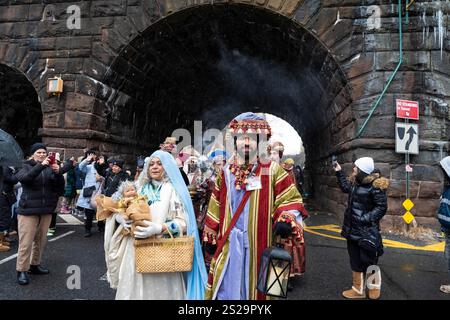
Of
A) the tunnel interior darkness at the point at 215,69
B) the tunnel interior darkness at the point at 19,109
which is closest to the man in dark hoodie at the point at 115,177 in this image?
the tunnel interior darkness at the point at 215,69

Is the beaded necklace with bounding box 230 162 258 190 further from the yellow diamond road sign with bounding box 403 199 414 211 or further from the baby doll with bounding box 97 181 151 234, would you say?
the yellow diamond road sign with bounding box 403 199 414 211

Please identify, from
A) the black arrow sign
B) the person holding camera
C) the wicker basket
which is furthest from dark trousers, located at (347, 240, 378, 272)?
the person holding camera

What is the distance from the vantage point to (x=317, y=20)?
A: 832 centimetres

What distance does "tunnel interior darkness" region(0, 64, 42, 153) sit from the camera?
1252 cm

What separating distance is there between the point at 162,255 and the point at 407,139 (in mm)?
6470

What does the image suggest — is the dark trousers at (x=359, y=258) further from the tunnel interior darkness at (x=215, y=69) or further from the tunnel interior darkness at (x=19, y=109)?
the tunnel interior darkness at (x=19, y=109)

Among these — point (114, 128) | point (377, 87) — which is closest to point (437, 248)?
point (377, 87)

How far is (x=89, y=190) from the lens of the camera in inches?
289

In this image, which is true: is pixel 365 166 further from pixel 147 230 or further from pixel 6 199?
pixel 6 199

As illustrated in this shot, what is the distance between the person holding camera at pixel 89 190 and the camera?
7062 millimetres

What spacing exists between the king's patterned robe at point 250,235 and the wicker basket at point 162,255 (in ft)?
0.87

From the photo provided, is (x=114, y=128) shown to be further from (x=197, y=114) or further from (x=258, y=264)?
(x=258, y=264)

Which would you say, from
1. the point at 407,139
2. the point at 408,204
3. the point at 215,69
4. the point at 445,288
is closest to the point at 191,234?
the point at 445,288
